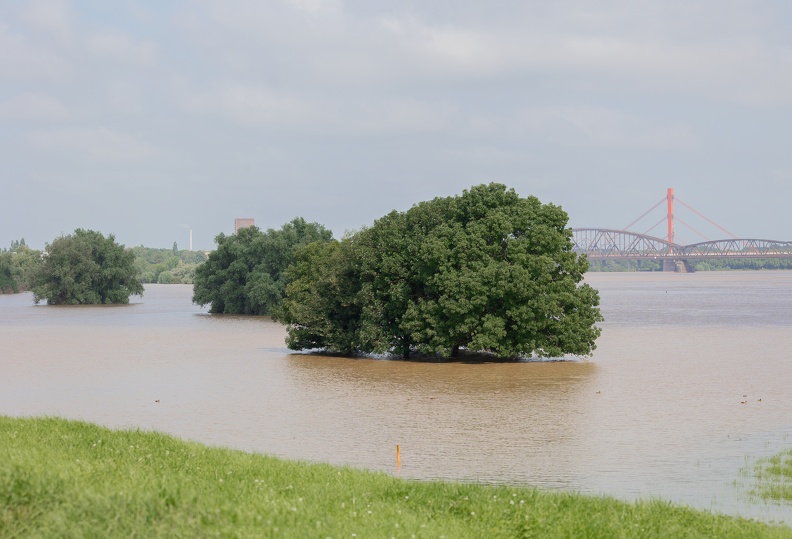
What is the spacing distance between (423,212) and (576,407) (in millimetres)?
18192

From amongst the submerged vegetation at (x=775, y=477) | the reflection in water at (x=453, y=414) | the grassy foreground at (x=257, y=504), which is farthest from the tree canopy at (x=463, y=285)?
the grassy foreground at (x=257, y=504)

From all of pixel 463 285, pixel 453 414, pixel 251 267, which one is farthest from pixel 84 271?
pixel 453 414

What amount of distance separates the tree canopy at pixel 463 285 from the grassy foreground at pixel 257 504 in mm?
26610

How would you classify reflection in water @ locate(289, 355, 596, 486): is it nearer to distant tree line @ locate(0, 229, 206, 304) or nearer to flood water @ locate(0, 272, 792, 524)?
flood water @ locate(0, 272, 792, 524)

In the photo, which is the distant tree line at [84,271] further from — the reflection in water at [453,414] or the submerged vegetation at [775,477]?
the submerged vegetation at [775,477]

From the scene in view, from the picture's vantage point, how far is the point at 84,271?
114m

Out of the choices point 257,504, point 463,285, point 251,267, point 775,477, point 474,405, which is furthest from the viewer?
point 251,267

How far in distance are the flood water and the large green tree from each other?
51.2 m

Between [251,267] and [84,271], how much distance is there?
29355 millimetres

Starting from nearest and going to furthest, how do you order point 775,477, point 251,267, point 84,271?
point 775,477, point 251,267, point 84,271

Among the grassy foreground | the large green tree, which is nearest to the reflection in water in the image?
the grassy foreground

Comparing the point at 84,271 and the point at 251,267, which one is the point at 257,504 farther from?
the point at 84,271

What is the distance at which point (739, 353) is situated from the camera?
50.9 m

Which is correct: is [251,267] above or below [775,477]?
above
